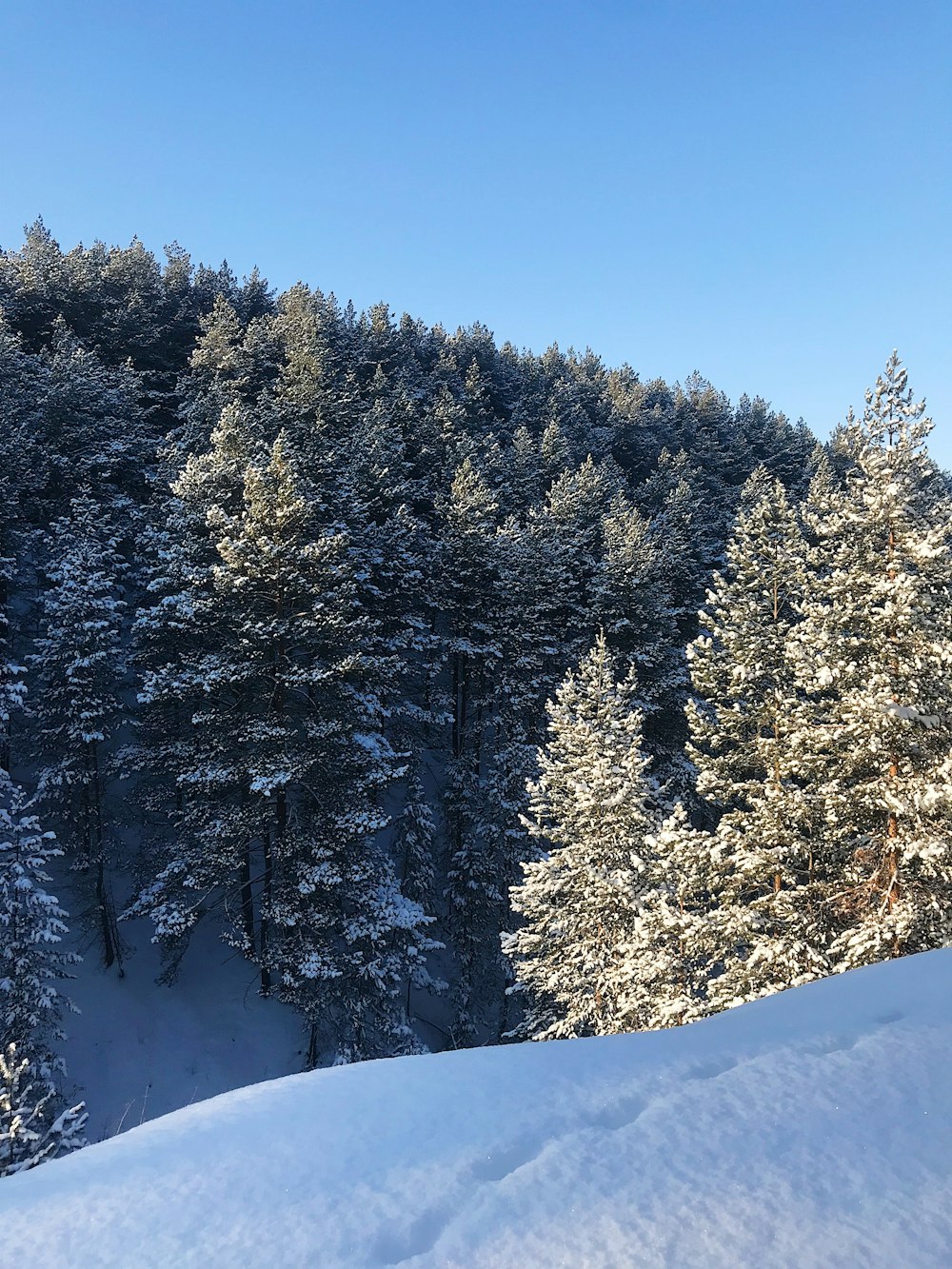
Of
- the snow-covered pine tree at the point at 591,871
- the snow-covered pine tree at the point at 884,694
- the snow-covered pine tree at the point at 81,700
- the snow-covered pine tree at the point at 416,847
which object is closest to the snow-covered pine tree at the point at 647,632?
the snow-covered pine tree at the point at 591,871

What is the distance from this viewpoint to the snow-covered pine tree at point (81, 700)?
19.2 meters

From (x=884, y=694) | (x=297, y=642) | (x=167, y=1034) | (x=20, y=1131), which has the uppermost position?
(x=297, y=642)

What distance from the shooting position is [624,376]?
79375 mm

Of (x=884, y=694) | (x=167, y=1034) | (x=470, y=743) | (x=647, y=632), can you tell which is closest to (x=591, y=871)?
(x=884, y=694)

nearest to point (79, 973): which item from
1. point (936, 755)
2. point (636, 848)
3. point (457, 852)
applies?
point (457, 852)

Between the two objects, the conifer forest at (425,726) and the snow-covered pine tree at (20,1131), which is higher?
the conifer forest at (425,726)

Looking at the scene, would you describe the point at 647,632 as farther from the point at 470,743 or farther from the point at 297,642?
the point at 297,642

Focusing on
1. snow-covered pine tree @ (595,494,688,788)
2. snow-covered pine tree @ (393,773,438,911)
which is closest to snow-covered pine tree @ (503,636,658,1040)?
A: snow-covered pine tree @ (393,773,438,911)

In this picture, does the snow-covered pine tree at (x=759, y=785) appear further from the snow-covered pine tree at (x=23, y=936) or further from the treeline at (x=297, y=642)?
the snow-covered pine tree at (x=23, y=936)

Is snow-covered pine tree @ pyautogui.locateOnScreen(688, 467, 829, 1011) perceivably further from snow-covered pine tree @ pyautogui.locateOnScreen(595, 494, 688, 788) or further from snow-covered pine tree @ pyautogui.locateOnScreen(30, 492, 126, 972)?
snow-covered pine tree @ pyautogui.locateOnScreen(30, 492, 126, 972)

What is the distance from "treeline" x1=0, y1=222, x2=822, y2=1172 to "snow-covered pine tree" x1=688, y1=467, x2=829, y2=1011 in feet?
27.7

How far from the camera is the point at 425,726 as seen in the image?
91.6ft

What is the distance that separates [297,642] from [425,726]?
35.4 feet

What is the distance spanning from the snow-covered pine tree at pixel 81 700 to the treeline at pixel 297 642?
95 millimetres
